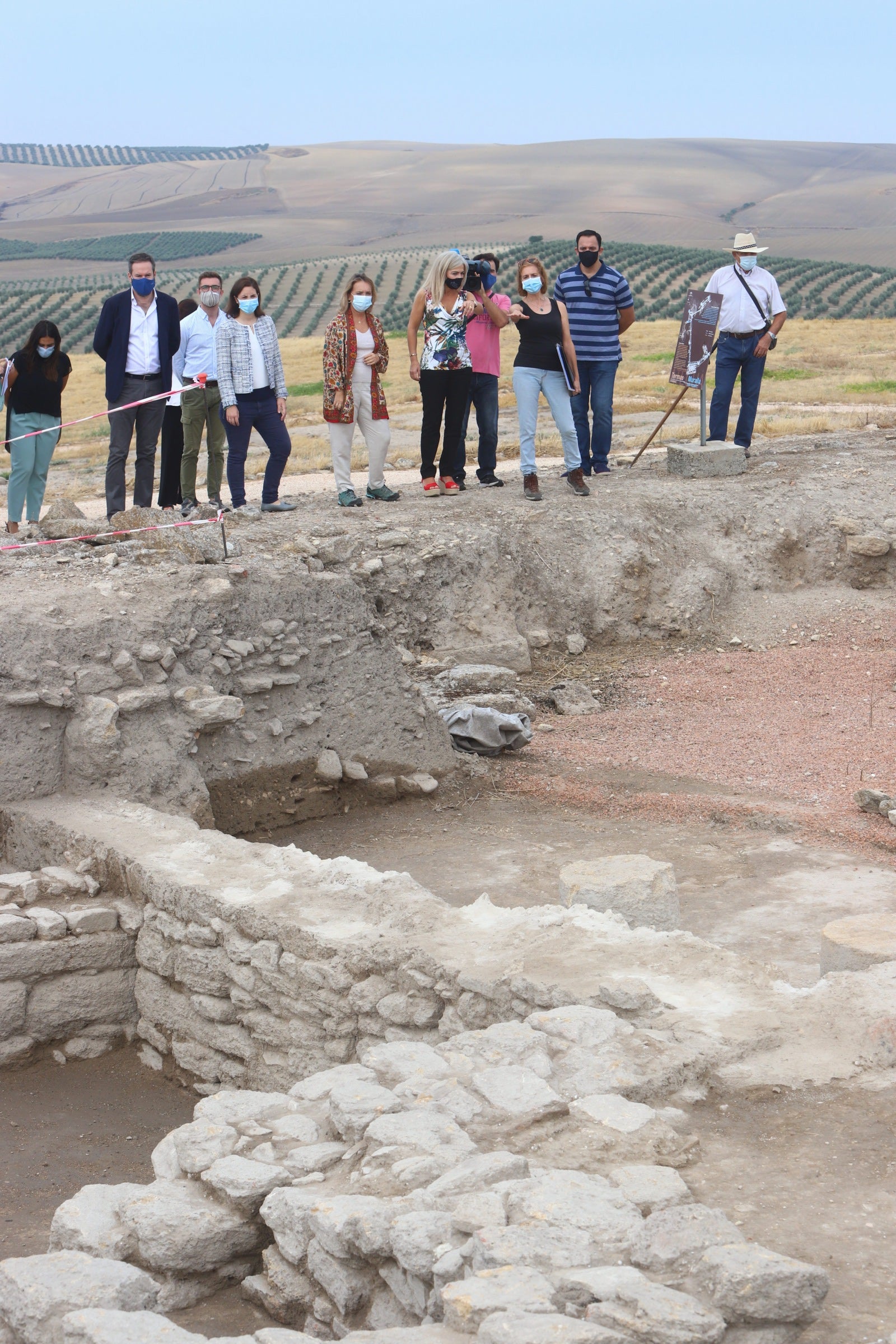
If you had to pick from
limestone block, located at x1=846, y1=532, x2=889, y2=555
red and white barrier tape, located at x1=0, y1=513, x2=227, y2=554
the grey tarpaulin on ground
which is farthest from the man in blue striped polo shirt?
red and white barrier tape, located at x1=0, y1=513, x2=227, y2=554

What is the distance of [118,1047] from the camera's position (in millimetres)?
6082

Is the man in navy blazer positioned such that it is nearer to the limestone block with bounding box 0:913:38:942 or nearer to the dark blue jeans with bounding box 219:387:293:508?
the dark blue jeans with bounding box 219:387:293:508

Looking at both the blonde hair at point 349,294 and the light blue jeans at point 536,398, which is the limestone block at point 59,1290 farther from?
the light blue jeans at point 536,398

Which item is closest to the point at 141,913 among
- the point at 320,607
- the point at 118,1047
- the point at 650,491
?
the point at 118,1047

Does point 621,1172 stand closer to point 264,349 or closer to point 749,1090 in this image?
point 749,1090

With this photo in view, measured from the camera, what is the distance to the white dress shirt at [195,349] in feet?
33.1

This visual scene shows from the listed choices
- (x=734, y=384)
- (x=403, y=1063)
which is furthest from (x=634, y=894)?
(x=734, y=384)

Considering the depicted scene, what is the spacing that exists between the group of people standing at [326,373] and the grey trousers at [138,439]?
0.02m

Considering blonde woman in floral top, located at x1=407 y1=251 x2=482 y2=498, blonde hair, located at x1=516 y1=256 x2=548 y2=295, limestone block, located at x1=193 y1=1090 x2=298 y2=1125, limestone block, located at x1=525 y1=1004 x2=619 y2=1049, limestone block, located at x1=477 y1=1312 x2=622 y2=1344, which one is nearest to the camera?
limestone block, located at x1=477 y1=1312 x2=622 y2=1344

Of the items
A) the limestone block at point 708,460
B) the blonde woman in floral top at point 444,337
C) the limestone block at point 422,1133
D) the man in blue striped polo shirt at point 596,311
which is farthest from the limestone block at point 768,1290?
the limestone block at point 708,460

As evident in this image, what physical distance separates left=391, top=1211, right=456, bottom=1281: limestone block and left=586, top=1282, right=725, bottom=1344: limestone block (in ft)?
1.45

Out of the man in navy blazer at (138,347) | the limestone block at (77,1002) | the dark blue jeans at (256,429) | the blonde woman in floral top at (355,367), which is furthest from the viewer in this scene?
the blonde woman in floral top at (355,367)

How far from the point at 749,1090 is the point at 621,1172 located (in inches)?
27.4

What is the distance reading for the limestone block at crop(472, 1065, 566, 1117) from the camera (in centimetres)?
360
